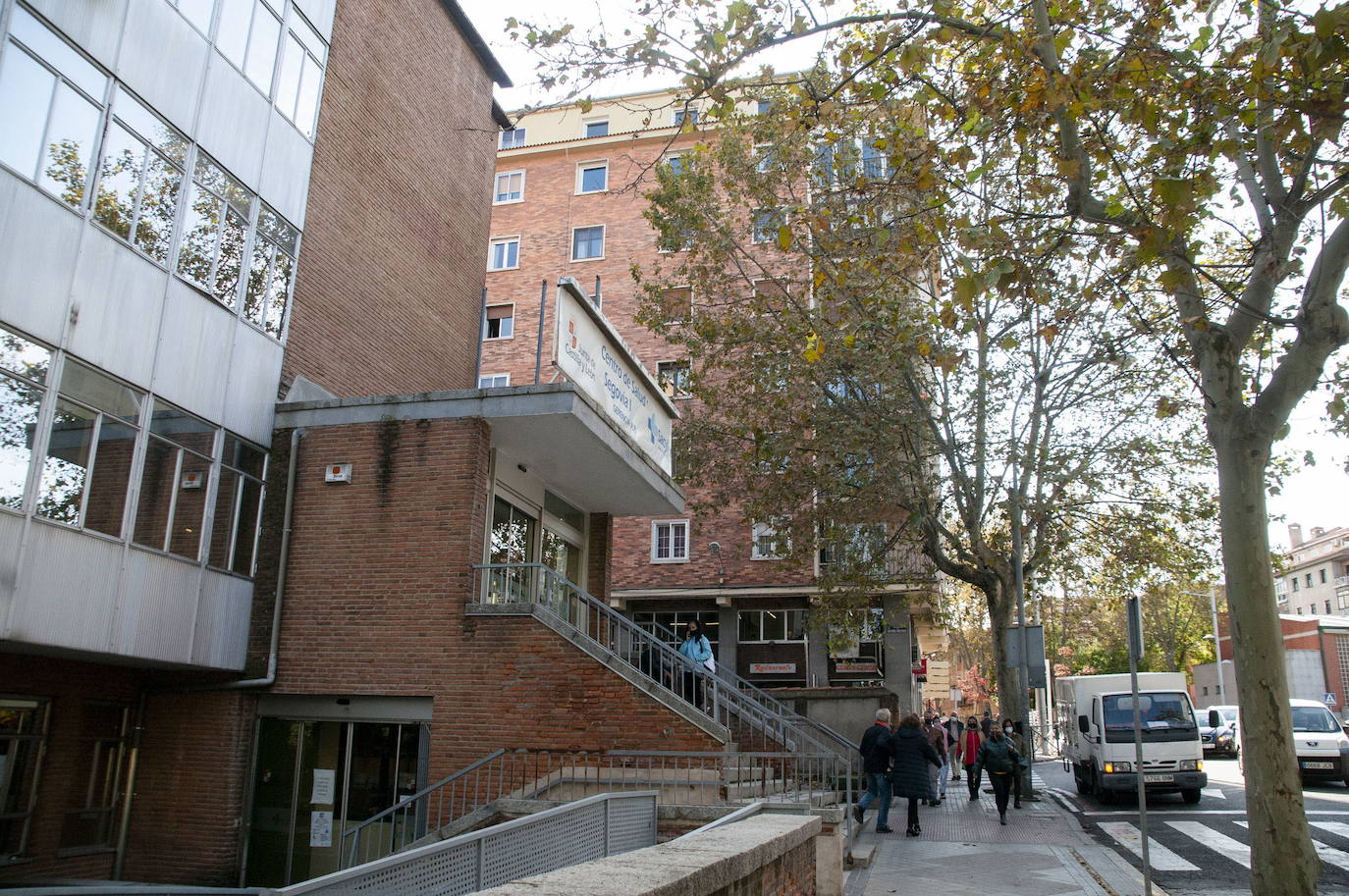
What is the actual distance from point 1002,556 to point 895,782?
31.7ft

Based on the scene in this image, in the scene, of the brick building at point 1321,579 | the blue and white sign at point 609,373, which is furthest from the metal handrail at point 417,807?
the brick building at point 1321,579

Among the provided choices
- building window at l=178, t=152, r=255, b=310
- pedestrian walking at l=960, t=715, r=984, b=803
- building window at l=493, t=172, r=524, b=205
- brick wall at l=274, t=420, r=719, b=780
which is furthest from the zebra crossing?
building window at l=493, t=172, r=524, b=205

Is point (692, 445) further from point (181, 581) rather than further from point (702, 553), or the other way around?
point (181, 581)

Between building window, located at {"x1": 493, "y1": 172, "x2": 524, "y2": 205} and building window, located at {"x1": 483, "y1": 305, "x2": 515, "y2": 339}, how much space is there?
4769mm

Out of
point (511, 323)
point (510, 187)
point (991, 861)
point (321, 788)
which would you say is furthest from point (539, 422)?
point (510, 187)

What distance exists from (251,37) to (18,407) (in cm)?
694

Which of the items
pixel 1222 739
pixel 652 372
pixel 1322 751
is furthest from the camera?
pixel 1222 739

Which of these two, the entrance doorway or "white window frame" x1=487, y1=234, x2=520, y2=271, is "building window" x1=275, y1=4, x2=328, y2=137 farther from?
"white window frame" x1=487, y1=234, x2=520, y2=271

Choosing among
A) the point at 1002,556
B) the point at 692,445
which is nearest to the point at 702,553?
the point at 692,445

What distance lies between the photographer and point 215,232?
1369 centimetres

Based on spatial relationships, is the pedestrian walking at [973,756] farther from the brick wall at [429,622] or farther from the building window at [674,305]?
the building window at [674,305]

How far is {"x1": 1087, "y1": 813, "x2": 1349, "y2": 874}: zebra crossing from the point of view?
12.1 meters

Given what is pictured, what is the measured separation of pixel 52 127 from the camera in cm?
1091

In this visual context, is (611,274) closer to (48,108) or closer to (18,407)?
(48,108)
